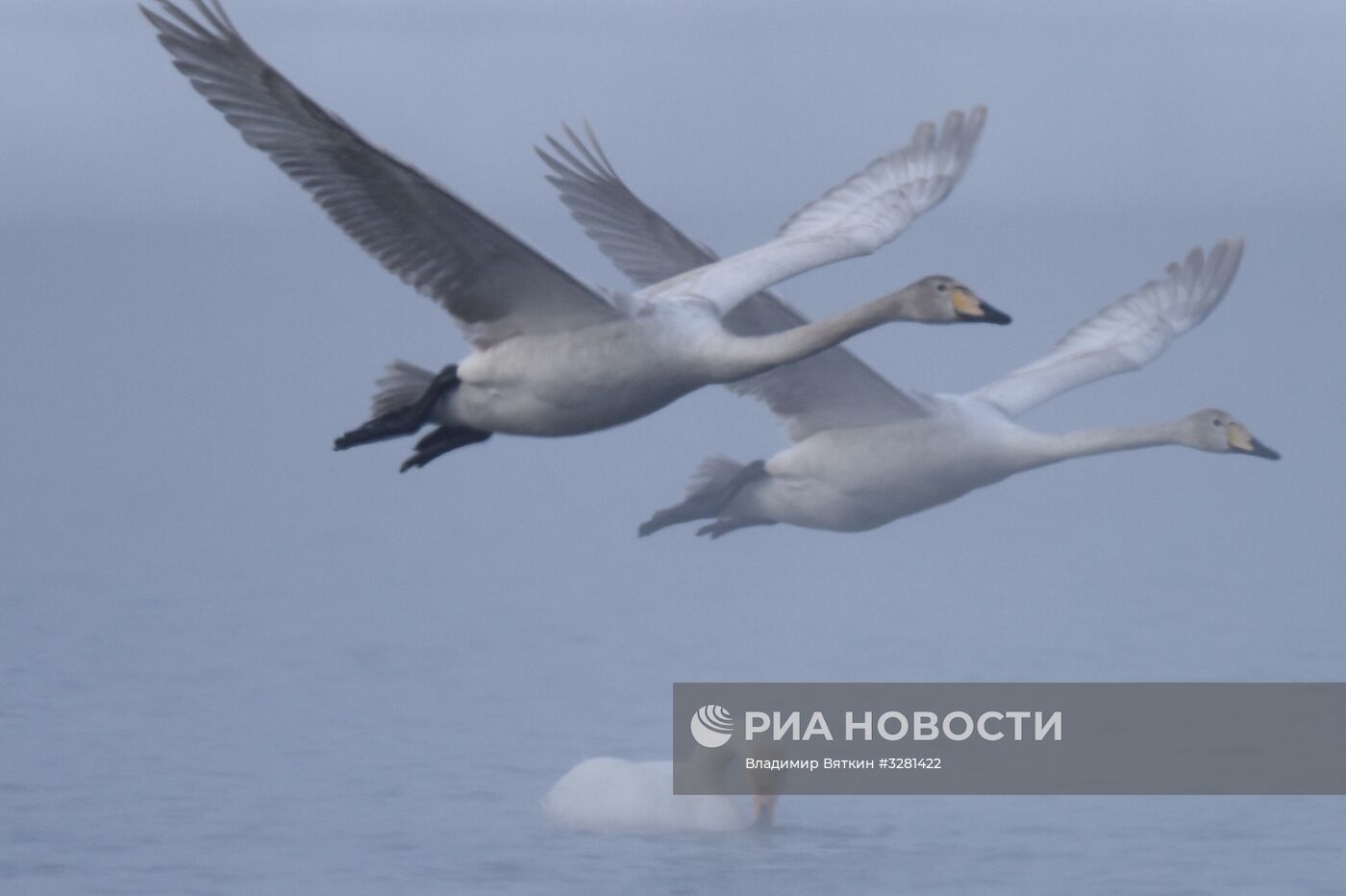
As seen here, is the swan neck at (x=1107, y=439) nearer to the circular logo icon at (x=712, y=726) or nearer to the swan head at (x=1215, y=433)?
the swan head at (x=1215, y=433)

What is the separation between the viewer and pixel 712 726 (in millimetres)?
25188

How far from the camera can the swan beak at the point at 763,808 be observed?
2411cm

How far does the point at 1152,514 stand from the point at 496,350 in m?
50.7

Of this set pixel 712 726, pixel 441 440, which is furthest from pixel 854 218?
pixel 712 726

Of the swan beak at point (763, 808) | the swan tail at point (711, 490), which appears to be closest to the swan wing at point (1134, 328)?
the swan tail at point (711, 490)

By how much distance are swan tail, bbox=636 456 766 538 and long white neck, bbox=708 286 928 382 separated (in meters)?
3.46

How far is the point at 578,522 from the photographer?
201ft

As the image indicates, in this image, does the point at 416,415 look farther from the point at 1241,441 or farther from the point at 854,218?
the point at 1241,441

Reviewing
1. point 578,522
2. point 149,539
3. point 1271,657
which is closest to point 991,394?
point 1271,657

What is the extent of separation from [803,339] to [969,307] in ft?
2.89

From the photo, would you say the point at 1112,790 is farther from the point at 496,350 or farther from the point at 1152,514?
the point at 1152,514

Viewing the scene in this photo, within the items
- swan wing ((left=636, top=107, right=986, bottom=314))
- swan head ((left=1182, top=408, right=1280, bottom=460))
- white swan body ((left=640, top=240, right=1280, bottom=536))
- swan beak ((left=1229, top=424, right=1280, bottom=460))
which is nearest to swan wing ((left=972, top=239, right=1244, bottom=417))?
white swan body ((left=640, top=240, right=1280, bottom=536))

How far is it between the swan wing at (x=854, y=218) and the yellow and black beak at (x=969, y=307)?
3.86 feet

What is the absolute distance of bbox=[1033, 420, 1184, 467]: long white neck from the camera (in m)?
18.3
